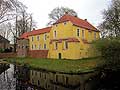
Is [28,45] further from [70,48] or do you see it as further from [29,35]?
[70,48]

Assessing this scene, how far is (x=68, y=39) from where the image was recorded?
40094 millimetres

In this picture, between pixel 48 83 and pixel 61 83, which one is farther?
pixel 61 83

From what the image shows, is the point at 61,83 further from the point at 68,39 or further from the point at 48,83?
the point at 68,39

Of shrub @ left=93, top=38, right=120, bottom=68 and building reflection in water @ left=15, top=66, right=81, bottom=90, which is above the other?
shrub @ left=93, top=38, right=120, bottom=68

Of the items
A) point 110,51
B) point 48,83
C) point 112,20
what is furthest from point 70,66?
point 112,20

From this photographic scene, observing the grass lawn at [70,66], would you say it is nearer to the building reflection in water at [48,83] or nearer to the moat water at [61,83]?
the moat water at [61,83]

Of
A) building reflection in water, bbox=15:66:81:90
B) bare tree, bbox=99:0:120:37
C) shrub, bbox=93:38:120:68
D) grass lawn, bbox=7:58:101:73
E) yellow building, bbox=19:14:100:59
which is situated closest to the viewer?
building reflection in water, bbox=15:66:81:90

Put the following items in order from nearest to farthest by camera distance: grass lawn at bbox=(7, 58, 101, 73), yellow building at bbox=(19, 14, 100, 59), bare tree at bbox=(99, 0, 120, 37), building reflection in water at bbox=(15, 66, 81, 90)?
1. building reflection in water at bbox=(15, 66, 81, 90)
2. grass lawn at bbox=(7, 58, 101, 73)
3. yellow building at bbox=(19, 14, 100, 59)
4. bare tree at bbox=(99, 0, 120, 37)

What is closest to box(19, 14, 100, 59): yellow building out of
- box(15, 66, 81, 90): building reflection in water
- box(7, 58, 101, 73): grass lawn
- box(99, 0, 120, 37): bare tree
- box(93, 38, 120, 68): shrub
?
box(99, 0, 120, 37): bare tree

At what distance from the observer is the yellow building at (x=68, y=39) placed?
39812mm

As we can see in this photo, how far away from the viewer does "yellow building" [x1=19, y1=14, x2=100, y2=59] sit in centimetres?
3981

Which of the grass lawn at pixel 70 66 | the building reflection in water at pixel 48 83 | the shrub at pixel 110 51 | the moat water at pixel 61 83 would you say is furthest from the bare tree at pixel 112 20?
the building reflection in water at pixel 48 83

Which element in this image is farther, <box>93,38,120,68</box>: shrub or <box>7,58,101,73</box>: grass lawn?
<box>7,58,101,73</box>: grass lawn

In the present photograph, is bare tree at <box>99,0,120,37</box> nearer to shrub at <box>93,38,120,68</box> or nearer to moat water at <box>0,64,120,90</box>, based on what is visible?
shrub at <box>93,38,120,68</box>
